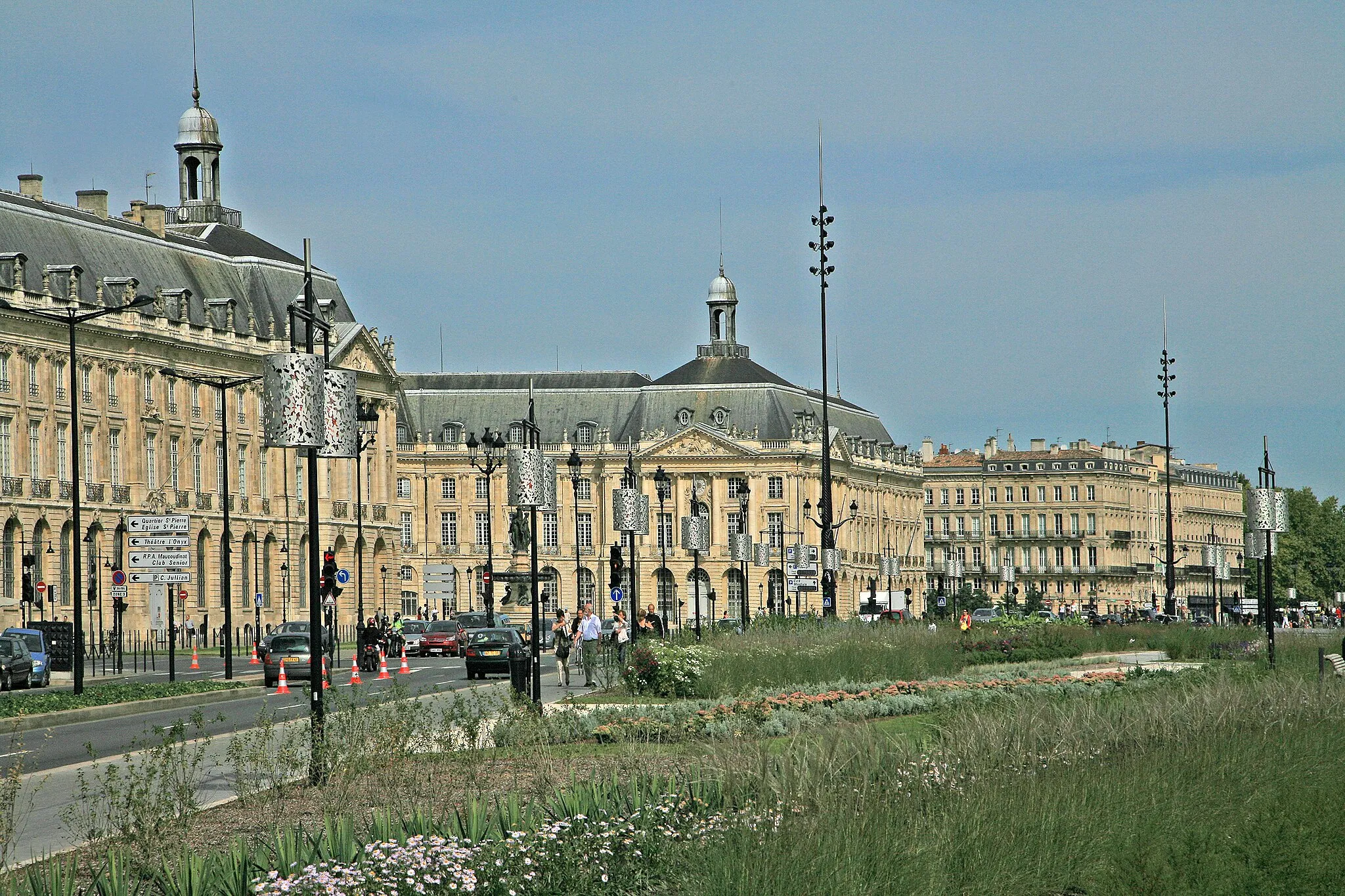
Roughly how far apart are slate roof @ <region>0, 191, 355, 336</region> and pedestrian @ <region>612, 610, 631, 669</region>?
47.7m

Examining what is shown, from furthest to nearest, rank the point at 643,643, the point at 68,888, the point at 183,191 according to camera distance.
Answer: the point at 183,191
the point at 643,643
the point at 68,888

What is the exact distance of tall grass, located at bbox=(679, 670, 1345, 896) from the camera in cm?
1208

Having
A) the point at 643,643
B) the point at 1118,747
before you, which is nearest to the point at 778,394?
the point at 643,643

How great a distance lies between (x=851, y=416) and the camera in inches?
6353

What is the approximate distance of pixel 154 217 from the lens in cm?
10338

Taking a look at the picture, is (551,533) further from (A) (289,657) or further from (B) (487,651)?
(B) (487,651)

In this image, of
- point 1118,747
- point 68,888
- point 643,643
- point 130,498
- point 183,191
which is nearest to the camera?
point 68,888

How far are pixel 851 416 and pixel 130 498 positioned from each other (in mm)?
77961

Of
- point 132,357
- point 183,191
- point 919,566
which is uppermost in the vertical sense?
point 183,191

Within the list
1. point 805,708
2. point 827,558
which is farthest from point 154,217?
point 805,708

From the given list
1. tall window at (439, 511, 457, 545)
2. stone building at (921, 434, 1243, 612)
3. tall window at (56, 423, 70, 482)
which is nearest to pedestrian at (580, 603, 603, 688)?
tall window at (56, 423, 70, 482)

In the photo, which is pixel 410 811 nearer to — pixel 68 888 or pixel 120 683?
pixel 68 888

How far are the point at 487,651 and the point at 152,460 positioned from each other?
5285 cm

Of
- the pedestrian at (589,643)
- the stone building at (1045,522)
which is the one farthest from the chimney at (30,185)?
the stone building at (1045,522)
